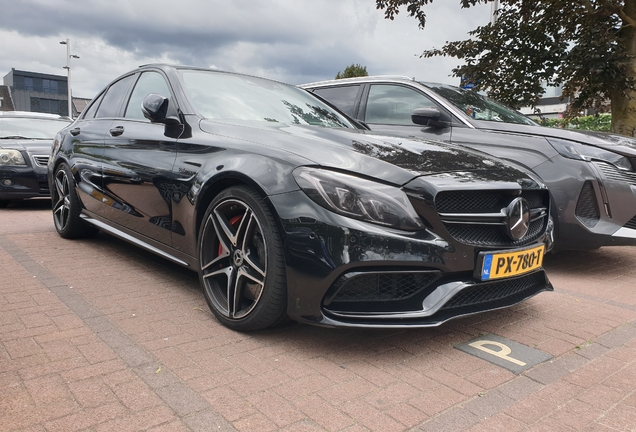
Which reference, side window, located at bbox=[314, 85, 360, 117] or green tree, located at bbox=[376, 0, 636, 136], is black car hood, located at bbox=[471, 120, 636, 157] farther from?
green tree, located at bbox=[376, 0, 636, 136]

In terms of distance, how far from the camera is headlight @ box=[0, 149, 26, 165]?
760 cm

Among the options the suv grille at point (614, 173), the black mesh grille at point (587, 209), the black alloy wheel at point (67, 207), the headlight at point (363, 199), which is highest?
the suv grille at point (614, 173)

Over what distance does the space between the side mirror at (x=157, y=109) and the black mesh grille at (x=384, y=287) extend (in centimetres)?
174

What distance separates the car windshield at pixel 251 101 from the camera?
356 centimetres

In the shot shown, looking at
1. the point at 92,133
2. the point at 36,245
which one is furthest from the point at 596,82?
the point at 36,245

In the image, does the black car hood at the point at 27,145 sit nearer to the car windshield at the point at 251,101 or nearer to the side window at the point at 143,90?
the side window at the point at 143,90

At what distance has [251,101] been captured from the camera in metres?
3.74

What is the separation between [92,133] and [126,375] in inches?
116

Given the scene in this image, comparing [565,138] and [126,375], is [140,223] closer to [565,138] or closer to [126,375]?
[126,375]

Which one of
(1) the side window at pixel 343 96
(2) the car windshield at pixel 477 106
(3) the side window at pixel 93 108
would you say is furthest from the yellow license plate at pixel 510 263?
(3) the side window at pixel 93 108

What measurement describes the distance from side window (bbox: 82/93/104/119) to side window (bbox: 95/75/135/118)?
0.30 ft

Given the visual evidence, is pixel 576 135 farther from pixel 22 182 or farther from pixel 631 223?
pixel 22 182

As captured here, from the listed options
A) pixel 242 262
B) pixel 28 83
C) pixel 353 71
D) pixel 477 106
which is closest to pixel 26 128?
pixel 477 106

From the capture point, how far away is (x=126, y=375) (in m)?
2.35
